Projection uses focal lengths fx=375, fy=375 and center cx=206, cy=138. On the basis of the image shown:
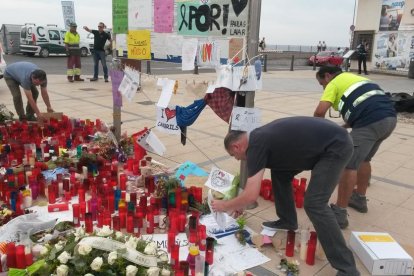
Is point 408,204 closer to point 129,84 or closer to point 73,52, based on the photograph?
point 129,84

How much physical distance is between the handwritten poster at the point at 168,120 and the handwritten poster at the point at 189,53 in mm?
579

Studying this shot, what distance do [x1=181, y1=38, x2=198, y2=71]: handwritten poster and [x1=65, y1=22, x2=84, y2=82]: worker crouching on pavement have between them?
8894mm

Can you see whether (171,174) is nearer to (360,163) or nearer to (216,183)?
(216,183)

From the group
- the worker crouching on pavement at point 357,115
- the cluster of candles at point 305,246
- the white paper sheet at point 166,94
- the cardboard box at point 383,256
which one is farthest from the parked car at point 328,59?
the cluster of candles at point 305,246

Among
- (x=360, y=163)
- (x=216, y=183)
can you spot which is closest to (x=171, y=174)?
(x=216, y=183)

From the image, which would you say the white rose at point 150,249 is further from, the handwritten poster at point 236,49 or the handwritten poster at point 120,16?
the handwritten poster at point 120,16

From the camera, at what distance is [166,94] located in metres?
4.51

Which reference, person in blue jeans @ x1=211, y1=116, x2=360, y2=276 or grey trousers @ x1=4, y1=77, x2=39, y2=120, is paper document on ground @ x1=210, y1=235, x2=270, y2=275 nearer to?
person in blue jeans @ x1=211, y1=116, x2=360, y2=276

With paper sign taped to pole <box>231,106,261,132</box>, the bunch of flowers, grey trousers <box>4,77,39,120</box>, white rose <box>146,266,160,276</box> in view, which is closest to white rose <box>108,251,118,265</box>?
the bunch of flowers

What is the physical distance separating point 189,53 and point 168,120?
0.87m

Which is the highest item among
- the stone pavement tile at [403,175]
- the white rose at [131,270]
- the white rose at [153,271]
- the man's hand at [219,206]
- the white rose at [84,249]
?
the man's hand at [219,206]

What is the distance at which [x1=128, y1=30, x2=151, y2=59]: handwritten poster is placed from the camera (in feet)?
17.0

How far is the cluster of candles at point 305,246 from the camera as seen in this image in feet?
10.0

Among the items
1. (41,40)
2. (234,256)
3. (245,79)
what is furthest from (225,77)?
(41,40)
